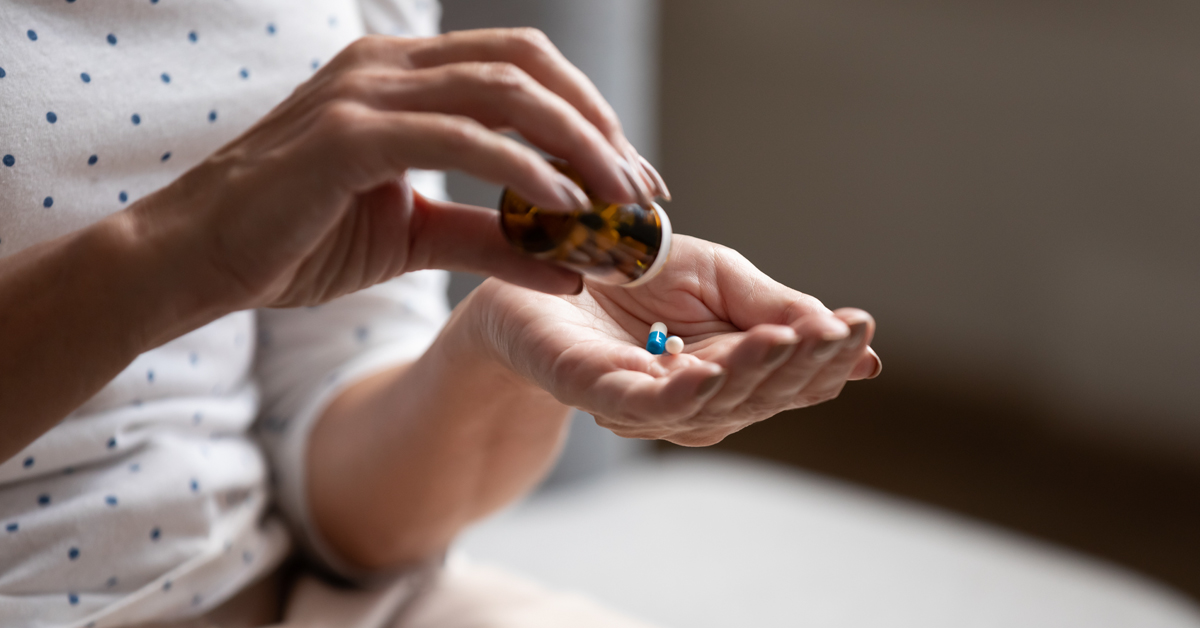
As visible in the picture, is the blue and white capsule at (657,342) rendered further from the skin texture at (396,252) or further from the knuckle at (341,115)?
the knuckle at (341,115)

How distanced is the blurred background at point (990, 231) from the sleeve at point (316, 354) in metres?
1.02

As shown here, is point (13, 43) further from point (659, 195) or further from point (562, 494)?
point (562, 494)

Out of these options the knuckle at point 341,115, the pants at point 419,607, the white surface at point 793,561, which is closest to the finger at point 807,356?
the knuckle at point 341,115

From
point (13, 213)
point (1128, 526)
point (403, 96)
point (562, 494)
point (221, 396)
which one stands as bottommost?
point (1128, 526)

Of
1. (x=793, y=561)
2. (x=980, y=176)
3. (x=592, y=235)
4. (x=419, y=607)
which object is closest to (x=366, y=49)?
(x=592, y=235)

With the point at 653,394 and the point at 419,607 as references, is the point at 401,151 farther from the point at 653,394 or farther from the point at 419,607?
the point at 419,607

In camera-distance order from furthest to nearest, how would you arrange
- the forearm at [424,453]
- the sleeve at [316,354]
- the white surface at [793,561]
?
the white surface at [793,561]
the sleeve at [316,354]
the forearm at [424,453]

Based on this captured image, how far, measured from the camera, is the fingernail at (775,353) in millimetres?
398

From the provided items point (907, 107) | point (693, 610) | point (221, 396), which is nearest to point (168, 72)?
point (221, 396)

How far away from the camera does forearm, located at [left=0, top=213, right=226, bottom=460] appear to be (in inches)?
16.0

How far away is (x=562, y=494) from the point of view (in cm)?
109

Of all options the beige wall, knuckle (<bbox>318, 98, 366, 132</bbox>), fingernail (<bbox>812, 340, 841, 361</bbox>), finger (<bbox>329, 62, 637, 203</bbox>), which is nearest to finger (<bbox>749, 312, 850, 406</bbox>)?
fingernail (<bbox>812, 340, 841, 361</bbox>)

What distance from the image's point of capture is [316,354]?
0.78 m

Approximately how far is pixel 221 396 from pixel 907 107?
176 centimetres
